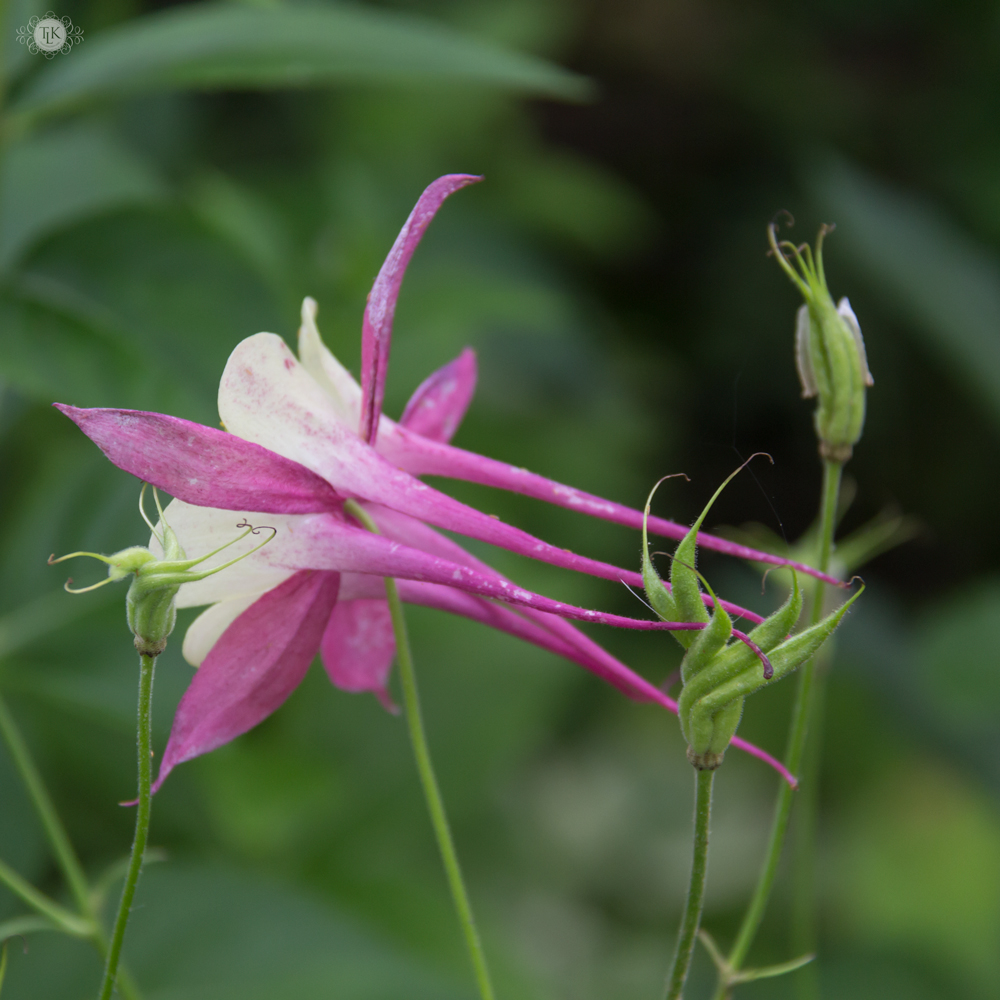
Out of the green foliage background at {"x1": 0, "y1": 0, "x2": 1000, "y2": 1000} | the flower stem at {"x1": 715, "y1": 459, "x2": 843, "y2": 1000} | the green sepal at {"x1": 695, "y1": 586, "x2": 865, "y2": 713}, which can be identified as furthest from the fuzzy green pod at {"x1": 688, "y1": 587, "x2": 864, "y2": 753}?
the green foliage background at {"x1": 0, "y1": 0, "x2": 1000, "y2": 1000}

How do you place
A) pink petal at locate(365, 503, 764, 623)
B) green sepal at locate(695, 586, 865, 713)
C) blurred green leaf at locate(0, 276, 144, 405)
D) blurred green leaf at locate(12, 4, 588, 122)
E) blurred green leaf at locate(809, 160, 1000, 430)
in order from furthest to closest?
1. blurred green leaf at locate(809, 160, 1000, 430)
2. blurred green leaf at locate(12, 4, 588, 122)
3. blurred green leaf at locate(0, 276, 144, 405)
4. pink petal at locate(365, 503, 764, 623)
5. green sepal at locate(695, 586, 865, 713)

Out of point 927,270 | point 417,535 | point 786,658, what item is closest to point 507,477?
point 417,535

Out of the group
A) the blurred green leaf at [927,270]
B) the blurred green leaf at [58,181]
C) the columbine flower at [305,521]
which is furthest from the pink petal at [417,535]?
the blurred green leaf at [927,270]

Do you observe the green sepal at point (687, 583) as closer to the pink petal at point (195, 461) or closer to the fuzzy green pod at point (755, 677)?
the fuzzy green pod at point (755, 677)

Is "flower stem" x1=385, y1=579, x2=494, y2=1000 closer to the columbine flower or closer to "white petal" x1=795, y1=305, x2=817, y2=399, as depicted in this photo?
the columbine flower

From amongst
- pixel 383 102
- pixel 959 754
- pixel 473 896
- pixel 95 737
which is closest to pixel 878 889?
pixel 959 754

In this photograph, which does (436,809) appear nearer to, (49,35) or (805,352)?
(805,352)
